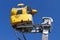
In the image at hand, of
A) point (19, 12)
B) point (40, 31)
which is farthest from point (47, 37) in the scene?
point (19, 12)

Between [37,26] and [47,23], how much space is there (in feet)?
2.19

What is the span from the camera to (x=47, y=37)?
85.1 ft

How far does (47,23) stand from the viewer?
26.2 metres

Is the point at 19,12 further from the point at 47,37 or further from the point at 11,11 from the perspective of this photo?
the point at 47,37

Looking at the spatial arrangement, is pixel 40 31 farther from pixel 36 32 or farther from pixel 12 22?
pixel 12 22

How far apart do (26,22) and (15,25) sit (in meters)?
0.74

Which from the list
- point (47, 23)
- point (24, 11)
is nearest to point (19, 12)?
point (24, 11)

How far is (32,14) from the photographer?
86.8 feet

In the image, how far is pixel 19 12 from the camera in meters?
26.1

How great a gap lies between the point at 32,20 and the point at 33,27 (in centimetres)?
45

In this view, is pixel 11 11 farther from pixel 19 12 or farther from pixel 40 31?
pixel 40 31

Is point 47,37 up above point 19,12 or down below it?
below

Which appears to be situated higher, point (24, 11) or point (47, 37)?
point (24, 11)

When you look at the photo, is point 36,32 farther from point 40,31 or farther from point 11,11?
point 11,11
